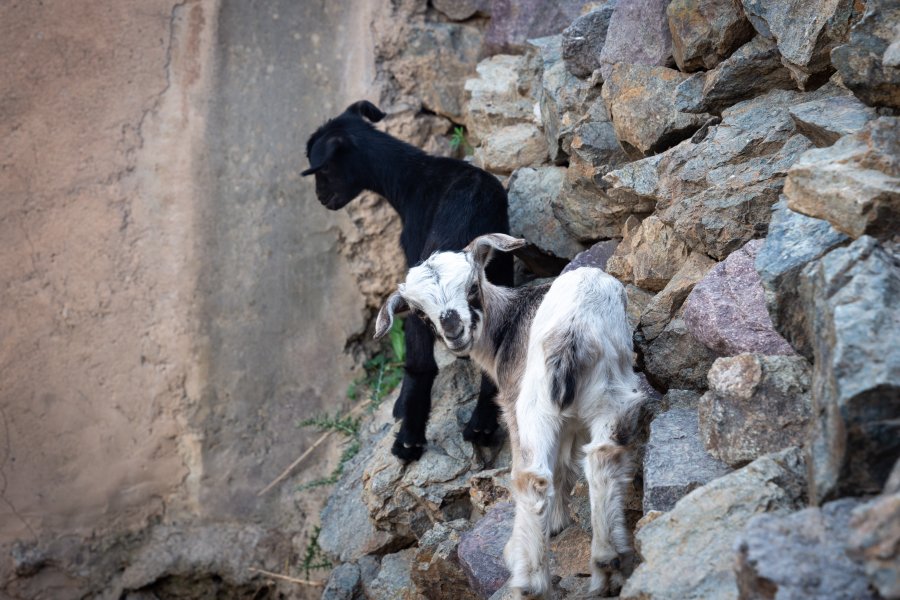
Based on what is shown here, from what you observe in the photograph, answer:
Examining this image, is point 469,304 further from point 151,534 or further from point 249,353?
point 151,534

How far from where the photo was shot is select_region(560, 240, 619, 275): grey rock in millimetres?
4664

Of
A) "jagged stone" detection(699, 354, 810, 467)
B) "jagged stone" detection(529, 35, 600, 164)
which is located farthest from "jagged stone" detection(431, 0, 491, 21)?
"jagged stone" detection(699, 354, 810, 467)

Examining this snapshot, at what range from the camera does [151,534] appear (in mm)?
5824

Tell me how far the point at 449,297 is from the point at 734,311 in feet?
3.37

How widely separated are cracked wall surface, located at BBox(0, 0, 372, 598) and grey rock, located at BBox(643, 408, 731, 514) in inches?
120

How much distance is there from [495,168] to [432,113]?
0.88 meters

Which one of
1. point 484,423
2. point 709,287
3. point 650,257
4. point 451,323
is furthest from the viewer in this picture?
point 484,423

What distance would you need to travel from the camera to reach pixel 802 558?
213 centimetres

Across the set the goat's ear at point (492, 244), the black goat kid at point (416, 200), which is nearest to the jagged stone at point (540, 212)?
the black goat kid at point (416, 200)

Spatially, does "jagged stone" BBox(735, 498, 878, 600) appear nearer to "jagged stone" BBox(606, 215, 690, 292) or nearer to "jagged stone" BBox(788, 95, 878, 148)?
"jagged stone" BBox(788, 95, 878, 148)

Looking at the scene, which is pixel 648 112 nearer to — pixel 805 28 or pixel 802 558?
pixel 805 28

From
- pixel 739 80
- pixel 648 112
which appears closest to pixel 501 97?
pixel 648 112

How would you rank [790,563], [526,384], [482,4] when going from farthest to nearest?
[482,4] < [526,384] < [790,563]

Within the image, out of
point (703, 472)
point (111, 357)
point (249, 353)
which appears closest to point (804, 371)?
point (703, 472)
